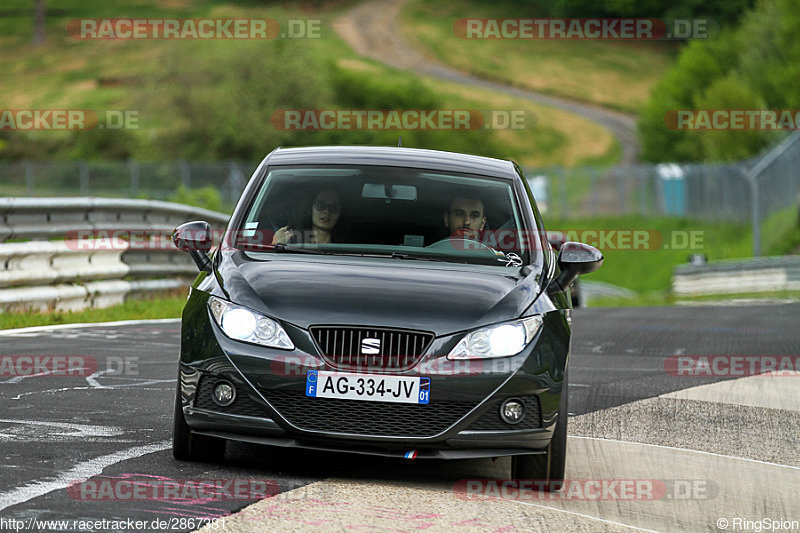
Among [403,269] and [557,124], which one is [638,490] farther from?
[557,124]

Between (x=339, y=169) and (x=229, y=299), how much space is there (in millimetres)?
1512

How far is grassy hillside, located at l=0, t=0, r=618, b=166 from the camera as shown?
73812 mm

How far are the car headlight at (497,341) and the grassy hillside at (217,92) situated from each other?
47.3m

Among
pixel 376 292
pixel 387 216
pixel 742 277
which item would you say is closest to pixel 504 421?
pixel 376 292

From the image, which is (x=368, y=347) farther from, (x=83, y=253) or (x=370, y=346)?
(x=83, y=253)

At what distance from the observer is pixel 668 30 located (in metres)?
127

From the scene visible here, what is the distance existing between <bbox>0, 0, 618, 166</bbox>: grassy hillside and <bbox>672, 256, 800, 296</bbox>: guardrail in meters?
27.7

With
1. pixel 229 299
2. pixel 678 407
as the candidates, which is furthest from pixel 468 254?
pixel 678 407

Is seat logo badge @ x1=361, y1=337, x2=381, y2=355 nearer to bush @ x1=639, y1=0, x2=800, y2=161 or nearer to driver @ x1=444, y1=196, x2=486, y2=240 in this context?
driver @ x1=444, y1=196, x2=486, y2=240

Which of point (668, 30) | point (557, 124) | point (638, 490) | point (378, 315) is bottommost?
point (638, 490)

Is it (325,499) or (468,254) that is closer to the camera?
(325,499)

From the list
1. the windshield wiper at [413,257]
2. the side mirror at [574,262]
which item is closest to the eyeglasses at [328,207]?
the windshield wiper at [413,257]

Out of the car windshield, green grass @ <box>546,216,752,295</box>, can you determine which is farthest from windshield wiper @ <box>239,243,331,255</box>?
green grass @ <box>546,216,752,295</box>


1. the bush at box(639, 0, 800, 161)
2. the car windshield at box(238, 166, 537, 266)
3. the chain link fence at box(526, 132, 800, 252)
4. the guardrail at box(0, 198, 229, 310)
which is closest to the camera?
the car windshield at box(238, 166, 537, 266)
